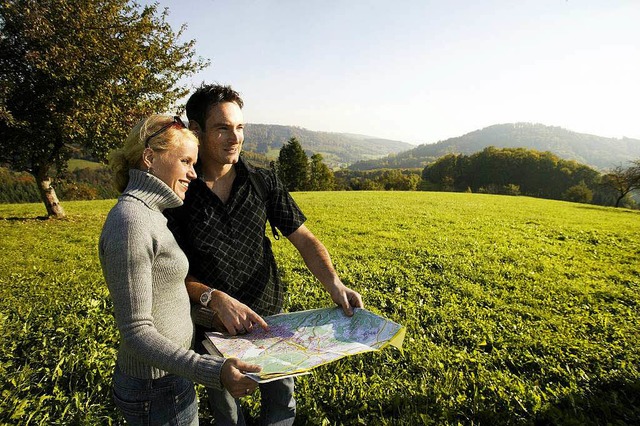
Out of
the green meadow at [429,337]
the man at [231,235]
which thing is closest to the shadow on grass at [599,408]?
the green meadow at [429,337]

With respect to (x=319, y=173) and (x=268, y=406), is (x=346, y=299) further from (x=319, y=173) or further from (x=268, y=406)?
(x=319, y=173)

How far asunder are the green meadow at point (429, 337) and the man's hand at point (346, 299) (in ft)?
6.02

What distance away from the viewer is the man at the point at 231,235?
99.8 inches

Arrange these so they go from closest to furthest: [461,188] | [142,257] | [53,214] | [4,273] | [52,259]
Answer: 1. [142,257]
2. [4,273]
3. [52,259]
4. [53,214]
5. [461,188]

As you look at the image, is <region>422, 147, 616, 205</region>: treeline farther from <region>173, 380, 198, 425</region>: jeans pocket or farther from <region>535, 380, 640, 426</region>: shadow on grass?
<region>173, 380, 198, 425</region>: jeans pocket

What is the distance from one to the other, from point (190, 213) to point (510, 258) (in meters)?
10.8

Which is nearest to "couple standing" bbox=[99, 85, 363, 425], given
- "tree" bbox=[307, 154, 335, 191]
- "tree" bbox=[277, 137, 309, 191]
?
"tree" bbox=[277, 137, 309, 191]

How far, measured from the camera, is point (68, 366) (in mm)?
3988

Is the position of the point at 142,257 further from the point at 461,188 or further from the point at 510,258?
the point at 461,188

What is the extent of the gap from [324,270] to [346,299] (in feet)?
1.13

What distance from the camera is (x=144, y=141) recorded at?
1995mm

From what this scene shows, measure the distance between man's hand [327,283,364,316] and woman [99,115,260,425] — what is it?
1.08 meters

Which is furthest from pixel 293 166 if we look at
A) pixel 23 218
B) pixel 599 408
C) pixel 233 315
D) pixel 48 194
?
pixel 233 315

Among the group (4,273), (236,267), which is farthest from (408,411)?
(4,273)
